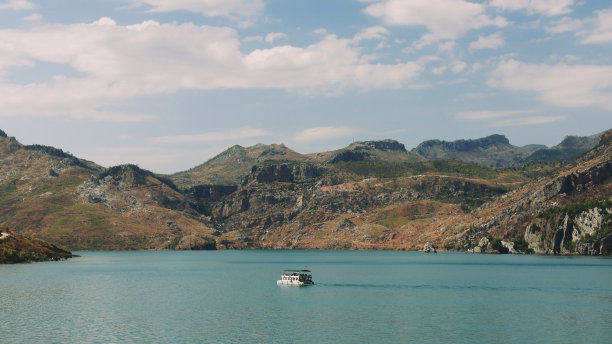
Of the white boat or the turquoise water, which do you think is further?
the white boat

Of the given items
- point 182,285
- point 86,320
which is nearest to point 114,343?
point 86,320

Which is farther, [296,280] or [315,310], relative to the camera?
[296,280]

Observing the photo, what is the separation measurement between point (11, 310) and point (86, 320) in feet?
67.5

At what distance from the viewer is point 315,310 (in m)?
107

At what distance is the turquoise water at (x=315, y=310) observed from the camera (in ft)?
269

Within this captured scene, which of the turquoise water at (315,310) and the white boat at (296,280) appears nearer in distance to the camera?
the turquoise water at (315,310)

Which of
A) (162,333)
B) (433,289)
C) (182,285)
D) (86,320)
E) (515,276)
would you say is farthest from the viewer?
(515,276)

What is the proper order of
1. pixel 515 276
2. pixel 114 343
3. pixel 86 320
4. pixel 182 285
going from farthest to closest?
pixel 515 276
pixel 182 285
pixel 86 320
pixel 114 343

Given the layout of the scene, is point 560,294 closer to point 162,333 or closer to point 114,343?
point 162,333

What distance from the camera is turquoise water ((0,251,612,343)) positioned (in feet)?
269

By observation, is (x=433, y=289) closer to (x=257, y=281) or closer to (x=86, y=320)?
(x=257, y=281)

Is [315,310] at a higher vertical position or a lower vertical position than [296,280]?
higher

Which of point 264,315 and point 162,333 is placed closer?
point 162,333

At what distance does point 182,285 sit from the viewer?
15812cm
